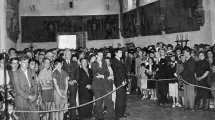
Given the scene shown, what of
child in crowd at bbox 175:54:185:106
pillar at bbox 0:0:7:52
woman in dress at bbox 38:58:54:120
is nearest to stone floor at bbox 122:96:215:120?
child in crowd at bbox 175:54:185:106

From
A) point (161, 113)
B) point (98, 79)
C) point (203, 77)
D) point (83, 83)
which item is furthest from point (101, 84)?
point (203, 77)

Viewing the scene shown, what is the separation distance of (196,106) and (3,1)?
36.0ft

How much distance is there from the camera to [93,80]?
8.34 m

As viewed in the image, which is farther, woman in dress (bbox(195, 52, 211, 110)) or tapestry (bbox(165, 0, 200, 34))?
tapestry (bbox(165, 0, 200, 34))

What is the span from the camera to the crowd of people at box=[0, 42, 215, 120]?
6516 mm

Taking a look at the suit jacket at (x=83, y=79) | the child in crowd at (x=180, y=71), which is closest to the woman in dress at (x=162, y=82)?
the child in crowd at (x=180, y=71)

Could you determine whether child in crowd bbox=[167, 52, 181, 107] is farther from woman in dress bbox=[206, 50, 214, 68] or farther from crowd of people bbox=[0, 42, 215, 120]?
woman in dress bbox=[206, 50, 214, 68]

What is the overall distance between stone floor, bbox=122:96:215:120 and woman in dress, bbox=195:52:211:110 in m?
0.68

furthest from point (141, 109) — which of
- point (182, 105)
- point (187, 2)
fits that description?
point (187, 2)

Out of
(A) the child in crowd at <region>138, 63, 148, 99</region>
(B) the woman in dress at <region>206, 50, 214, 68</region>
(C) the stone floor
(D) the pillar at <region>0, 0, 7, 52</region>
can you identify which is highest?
(D) the pillar at <region>0, 0, 7, 52</region>

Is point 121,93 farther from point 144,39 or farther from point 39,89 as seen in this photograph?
point 144,39

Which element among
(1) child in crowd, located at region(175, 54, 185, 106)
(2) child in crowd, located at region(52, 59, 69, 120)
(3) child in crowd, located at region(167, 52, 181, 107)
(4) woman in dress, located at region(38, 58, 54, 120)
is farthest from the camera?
(3) child in crowd, located at region(167, 52, 181, 107)

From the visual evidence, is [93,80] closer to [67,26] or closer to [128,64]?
[128,64]

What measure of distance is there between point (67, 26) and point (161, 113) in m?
15.9
